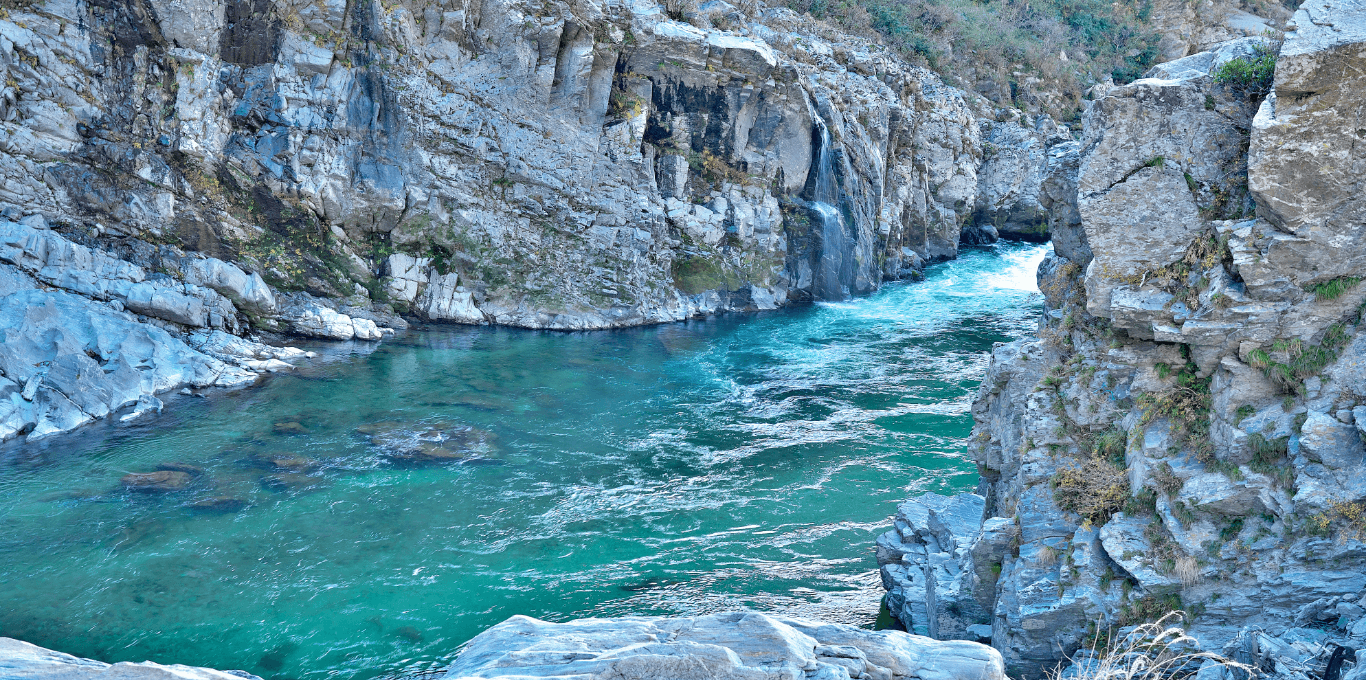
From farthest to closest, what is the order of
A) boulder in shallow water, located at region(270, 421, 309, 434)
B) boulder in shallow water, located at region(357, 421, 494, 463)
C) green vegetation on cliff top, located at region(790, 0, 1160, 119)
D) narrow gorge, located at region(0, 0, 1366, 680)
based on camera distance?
green vegetation on cliff top, located at region(790, 0, 1160, 119) → boulder in shallow water, located at region(270, 421, 309, 434) → boulder in shallow water, located at region(357, 421, 494, 463) → narrow gorge, located at region(0, 0, 1366, 680)

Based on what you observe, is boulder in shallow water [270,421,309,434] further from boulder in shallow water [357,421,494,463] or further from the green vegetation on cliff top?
the green vegetation on cliff top

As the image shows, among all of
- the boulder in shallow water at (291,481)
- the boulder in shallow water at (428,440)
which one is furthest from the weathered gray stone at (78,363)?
the boulder in shallow water at (291,481)

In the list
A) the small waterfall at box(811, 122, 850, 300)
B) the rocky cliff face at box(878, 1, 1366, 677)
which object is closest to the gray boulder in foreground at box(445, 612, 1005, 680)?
the rocky cliff face at box(878, 1, 1366, 677)

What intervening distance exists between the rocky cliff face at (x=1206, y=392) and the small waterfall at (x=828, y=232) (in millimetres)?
21859

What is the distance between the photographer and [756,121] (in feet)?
95.8

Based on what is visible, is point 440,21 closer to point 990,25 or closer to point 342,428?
point 342,428

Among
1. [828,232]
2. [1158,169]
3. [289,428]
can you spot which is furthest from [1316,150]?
[828,232]

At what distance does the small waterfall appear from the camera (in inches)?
1207

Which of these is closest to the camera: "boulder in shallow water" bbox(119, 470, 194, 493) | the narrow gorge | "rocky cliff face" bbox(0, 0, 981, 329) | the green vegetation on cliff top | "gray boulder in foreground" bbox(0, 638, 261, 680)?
"gray boulder in foreground" bbox(0, 638, 261, 680)

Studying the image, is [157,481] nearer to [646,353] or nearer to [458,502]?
[458,502]

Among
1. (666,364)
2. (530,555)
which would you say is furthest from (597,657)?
(666,364)

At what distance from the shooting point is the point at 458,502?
1402 centimetres

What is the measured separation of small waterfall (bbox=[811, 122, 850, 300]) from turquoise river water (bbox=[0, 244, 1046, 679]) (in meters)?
8.54

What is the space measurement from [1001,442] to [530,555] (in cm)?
729
